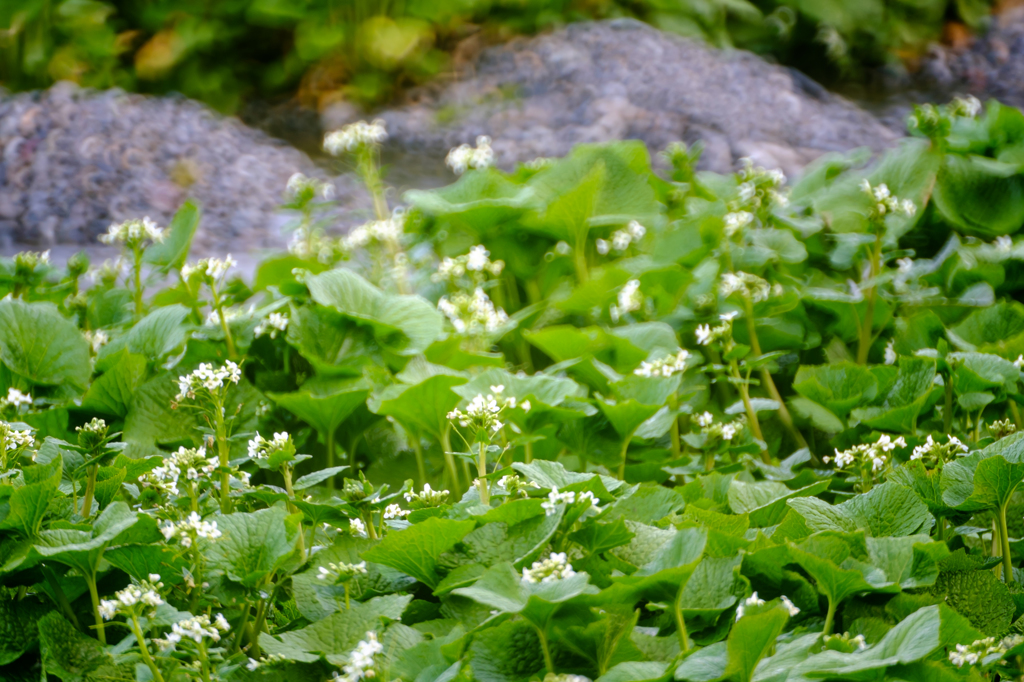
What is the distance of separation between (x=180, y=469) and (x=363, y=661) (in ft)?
1.01

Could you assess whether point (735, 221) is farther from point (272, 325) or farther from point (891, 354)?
point (272, 325)

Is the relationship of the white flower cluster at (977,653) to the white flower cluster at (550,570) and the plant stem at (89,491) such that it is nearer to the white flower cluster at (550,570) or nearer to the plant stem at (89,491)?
the white flower cluster at (550,570)

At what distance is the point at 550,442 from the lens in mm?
1253

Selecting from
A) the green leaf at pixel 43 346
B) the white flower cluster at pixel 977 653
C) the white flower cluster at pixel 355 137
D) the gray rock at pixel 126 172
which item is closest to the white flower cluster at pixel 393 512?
the white flower cluster at pixel 977 653

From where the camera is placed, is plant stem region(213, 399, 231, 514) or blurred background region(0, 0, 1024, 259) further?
blurred background region(0, 0, 1024, 259)

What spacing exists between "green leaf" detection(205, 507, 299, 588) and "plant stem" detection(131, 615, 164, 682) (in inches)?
→ 3.5

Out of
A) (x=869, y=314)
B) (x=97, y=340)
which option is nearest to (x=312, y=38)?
(x=97, y=340)

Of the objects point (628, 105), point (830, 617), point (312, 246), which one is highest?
point (830, 617)

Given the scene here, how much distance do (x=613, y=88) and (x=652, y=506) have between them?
10.4 ft

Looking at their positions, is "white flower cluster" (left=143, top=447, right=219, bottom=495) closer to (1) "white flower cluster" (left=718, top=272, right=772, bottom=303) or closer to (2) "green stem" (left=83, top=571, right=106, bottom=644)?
(2) "green stem" (left=83, top=571, right=106, bottom=644)

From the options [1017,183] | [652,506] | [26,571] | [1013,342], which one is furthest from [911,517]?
[1017,183]

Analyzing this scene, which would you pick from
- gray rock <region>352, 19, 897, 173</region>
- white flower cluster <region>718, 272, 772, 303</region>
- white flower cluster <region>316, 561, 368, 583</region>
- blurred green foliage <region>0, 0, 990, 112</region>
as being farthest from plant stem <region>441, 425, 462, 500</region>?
blurred green foliage <region>0, 0, 990, 112</region>

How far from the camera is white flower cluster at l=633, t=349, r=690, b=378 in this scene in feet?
3.89

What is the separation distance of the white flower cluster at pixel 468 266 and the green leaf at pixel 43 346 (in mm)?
608
